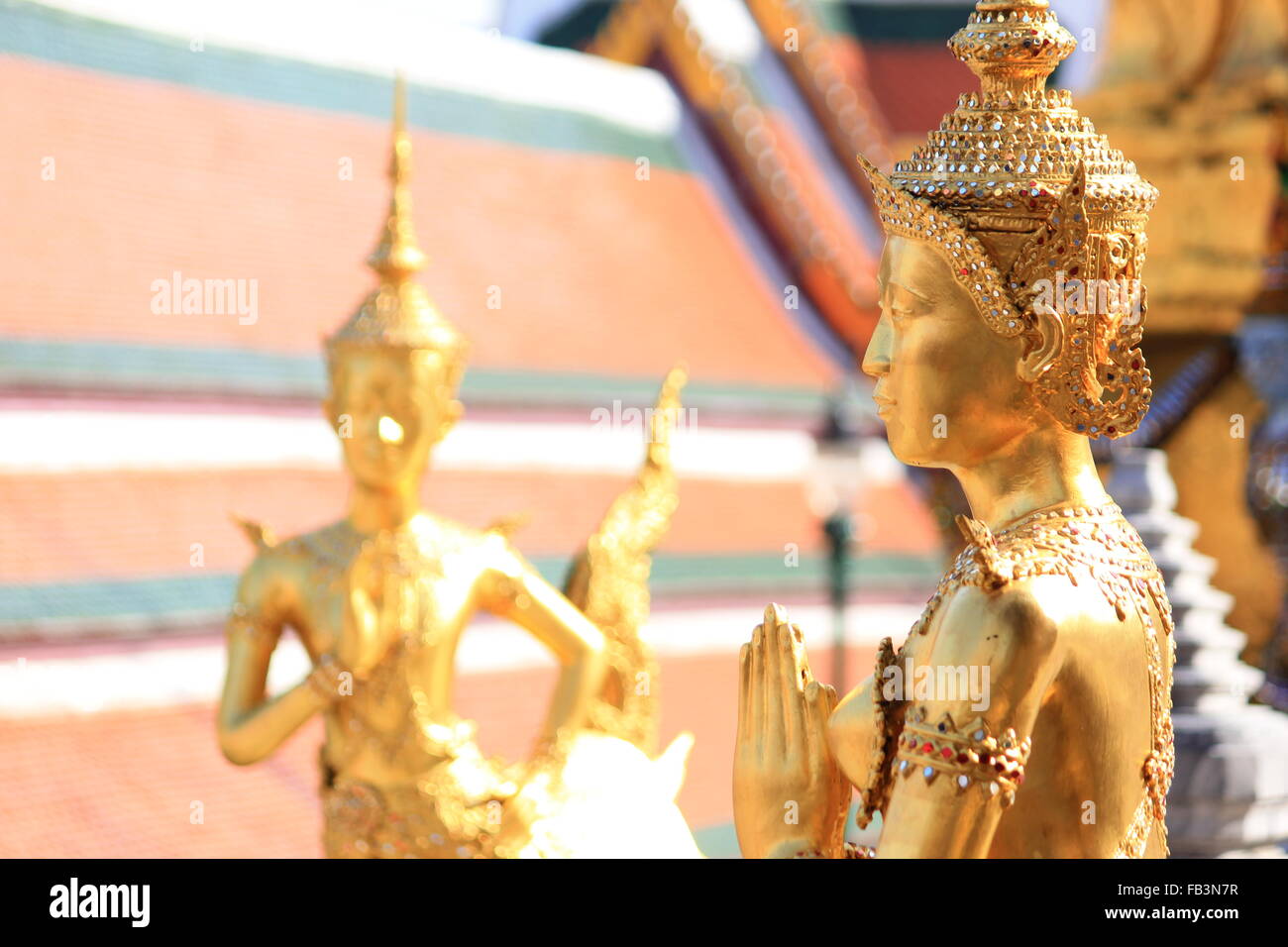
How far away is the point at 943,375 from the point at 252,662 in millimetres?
4076

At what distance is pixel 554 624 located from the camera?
8523 millimetres

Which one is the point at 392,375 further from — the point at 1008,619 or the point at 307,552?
the point at 1008,619

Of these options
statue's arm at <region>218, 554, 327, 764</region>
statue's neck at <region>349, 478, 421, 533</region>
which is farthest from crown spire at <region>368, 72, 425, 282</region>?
statue's arm at <region>218, 554, 327, 764</region>

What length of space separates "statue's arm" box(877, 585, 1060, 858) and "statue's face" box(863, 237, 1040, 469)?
381mm

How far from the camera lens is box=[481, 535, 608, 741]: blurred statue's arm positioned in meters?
8.48

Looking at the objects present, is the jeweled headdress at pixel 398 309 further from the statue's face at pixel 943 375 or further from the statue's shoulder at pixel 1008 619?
the statue's shoulder at pixel 1008 619

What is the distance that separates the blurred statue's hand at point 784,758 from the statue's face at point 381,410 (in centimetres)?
357

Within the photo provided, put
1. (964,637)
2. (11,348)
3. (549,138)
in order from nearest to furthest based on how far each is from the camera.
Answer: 1. (964,637)
2. (11,348)
3. (549,138)

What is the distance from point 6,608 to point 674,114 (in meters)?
10.5

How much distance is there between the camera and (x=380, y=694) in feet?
26.6

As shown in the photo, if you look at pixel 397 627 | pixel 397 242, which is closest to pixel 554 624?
pixel 397 627

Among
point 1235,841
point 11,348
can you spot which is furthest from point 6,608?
point 1235,841
